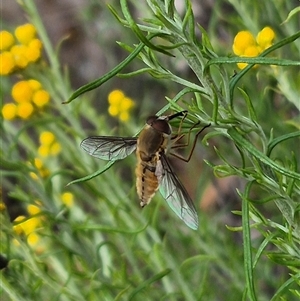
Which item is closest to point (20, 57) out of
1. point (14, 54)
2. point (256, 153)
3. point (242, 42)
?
Result: point (14, 54)

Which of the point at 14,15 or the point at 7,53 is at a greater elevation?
the point at 14,15

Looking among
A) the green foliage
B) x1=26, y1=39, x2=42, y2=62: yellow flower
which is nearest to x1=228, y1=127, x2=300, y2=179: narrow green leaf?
the green foliage

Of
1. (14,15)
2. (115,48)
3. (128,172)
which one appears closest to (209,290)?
(128,172)

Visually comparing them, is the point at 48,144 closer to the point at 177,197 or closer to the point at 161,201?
the point at 161,201

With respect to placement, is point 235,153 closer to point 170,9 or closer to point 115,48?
point 170,9

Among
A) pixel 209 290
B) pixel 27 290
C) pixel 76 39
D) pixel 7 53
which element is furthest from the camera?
pixel 76 39

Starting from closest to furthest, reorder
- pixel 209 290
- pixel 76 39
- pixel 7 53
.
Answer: pixel 7 53 < pixel 209 290 < pixel 76 39

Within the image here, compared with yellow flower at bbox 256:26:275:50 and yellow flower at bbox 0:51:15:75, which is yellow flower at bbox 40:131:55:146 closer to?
yellow flower at bbox 0:51:15:75
